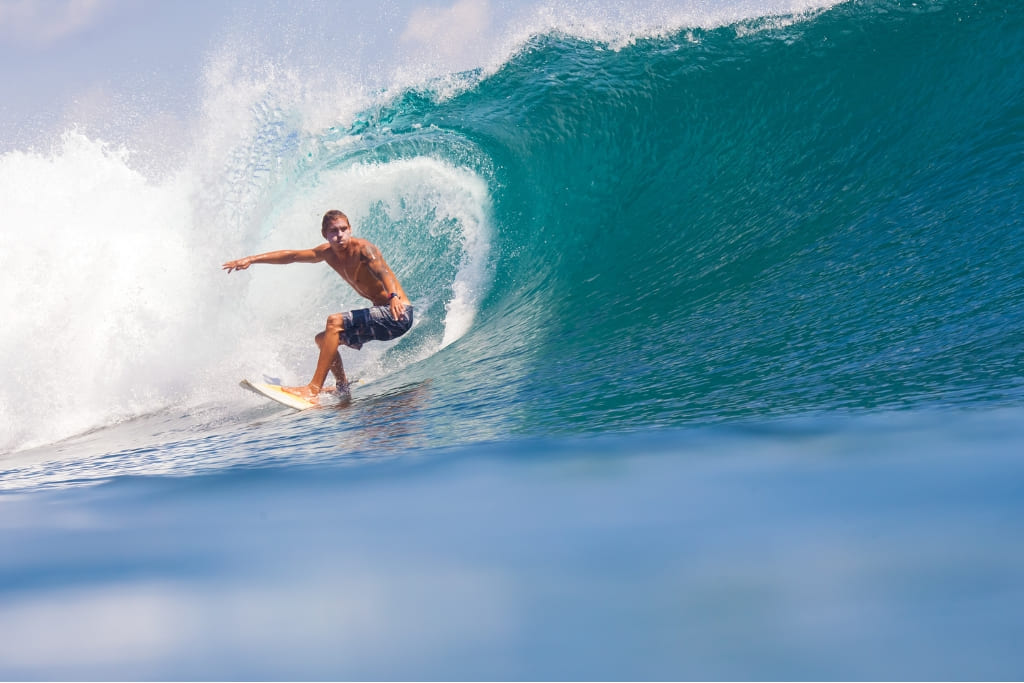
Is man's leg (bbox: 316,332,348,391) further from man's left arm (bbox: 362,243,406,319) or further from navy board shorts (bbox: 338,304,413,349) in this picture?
man's left arm (bbox: 362,243,406,319)

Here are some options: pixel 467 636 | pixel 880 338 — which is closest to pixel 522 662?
pixel 467 636

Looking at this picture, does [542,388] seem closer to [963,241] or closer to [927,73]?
[963,241]

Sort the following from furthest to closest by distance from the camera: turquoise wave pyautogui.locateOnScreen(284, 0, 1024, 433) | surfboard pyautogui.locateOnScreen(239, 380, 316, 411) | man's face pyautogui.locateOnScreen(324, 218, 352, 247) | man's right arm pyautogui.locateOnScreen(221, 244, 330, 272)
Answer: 1. man's right arm pyautogui.locateOnScreen(221, 244, 330, 272)
2. man's face pyautogui.locateOnScreen(324, 218, 352, 247)
3. surfboard pyautogui.locateOnScreen(239, 380, 316, 411)
4. turquoise wave pyautogui.locateOnScreen(284, 0, 1024, 433)

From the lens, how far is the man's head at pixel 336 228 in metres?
6.20

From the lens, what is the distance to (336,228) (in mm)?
6199

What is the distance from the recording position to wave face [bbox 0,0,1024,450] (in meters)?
4.71

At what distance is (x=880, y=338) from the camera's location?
15.3 feet

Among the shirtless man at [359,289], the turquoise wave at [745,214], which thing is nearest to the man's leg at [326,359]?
the shirtless man at [359,289]

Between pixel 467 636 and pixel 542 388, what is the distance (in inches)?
108

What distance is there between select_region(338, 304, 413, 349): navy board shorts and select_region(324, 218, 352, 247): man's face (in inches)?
19.3

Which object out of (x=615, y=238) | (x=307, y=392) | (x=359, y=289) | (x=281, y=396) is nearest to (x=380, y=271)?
(x=359, y=289)

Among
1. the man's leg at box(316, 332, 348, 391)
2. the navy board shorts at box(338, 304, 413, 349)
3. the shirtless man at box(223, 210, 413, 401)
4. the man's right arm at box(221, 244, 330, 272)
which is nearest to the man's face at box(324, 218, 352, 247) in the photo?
the shirtless man at box(223, 210, 413, 401)

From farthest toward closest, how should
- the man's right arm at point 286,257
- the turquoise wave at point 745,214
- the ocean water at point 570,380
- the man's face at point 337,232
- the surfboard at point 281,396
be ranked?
the man's right arm at point 286,257 < the man's face at point 337,232 < the surfboard at point 281,396 < the turquoise wave at point 745,214 < the ocean water at point 570,380

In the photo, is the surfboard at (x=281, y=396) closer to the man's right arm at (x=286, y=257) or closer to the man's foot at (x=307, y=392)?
the man's foot at (x=307, y=392)
